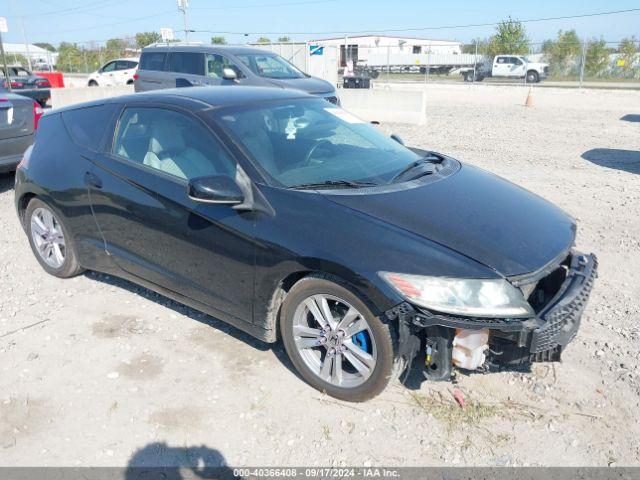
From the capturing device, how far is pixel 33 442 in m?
2.88

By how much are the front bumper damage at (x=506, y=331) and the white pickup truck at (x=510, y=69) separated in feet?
111

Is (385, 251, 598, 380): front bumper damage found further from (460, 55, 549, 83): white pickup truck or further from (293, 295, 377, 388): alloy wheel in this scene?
(460, 55, 549, 83): white pickup truck

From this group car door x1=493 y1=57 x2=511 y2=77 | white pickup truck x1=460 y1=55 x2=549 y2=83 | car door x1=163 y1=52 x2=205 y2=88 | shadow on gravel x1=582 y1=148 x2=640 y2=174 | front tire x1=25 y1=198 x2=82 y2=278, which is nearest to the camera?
front tire x1=25 y1=198 x2=82 y2=278

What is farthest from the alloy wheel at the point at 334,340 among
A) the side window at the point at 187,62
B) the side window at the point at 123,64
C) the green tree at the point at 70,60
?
the green tree at the point at 70,60

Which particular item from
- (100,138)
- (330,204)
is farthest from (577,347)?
(100,138)

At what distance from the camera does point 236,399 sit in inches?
126

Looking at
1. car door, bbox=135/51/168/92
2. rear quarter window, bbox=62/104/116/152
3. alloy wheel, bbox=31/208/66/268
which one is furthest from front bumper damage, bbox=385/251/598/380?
car door, bbox=135/51/168/92

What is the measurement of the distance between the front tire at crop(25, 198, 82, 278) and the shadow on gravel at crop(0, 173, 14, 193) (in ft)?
11.6

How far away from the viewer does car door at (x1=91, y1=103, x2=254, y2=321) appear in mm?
3303

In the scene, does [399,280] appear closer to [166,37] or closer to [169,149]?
[169,149]

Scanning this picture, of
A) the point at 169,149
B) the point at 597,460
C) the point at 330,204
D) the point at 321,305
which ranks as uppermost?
the point at 169,149

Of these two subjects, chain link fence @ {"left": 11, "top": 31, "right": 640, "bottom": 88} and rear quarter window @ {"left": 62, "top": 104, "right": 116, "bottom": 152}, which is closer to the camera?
rear quarter window @ {"left": 62, "top": 104, "right": 116, "bottom": 152}

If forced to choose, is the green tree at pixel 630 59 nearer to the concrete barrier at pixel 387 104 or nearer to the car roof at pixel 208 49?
the concrete barrier at pixel 387 104

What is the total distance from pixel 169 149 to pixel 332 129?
1163 mm
